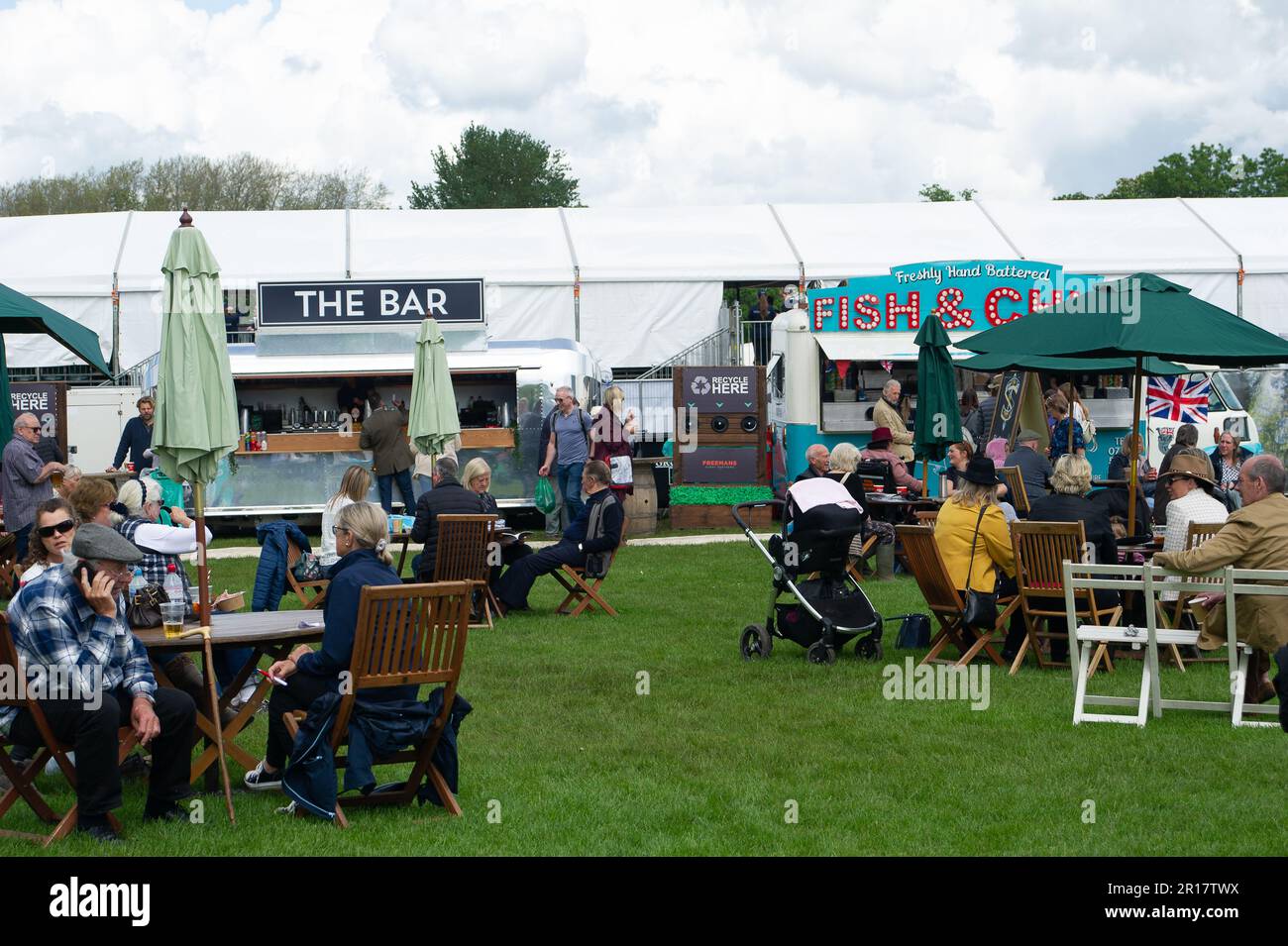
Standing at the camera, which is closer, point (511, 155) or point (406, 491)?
point (406, 491)

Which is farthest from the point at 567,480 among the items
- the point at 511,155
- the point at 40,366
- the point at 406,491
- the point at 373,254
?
the point at 511,155

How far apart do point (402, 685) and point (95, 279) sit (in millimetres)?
20061

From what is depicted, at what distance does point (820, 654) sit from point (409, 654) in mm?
4031

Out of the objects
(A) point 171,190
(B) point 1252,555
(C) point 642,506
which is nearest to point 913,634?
(B) point 1252,555

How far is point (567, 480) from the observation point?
1667 cm

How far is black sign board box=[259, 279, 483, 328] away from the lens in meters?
18.1

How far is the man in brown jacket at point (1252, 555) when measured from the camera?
23.5ft

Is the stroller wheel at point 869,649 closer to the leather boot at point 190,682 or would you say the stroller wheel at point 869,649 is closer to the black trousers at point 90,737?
the leather boot at point 190,682

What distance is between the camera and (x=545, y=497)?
1738cm

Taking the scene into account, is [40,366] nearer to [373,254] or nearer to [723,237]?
[373,254]

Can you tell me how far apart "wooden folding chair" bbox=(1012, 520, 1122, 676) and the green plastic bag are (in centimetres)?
910

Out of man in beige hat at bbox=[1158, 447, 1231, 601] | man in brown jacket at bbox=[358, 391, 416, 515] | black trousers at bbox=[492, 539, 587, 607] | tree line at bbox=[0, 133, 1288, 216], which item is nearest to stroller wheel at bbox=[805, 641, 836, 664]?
man in beige hat at bbox=[1158, 447, 1231, 601]

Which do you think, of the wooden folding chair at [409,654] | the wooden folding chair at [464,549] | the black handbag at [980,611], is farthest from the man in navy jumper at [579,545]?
the wooden folding chair at [409,654]
